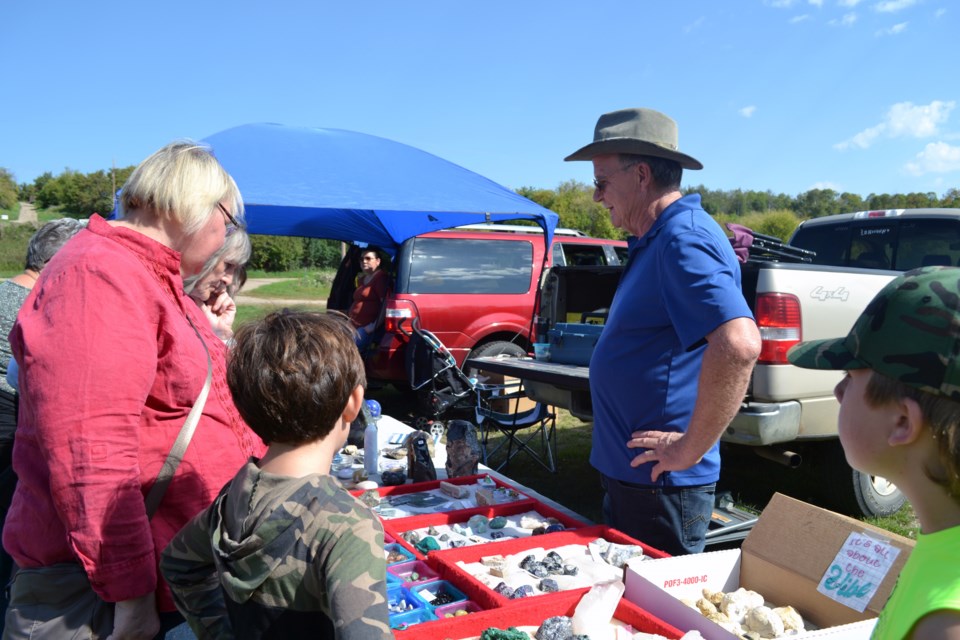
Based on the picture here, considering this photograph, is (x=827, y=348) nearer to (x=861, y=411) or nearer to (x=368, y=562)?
(x=861, y=411)

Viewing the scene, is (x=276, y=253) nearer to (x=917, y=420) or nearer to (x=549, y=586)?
(x=549, y=586)

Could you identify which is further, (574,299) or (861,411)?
(574,299)

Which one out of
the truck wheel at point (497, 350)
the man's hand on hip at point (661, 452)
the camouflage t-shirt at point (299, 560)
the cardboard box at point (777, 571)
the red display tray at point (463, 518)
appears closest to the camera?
the camouflage t-shirt at point (299, 560)

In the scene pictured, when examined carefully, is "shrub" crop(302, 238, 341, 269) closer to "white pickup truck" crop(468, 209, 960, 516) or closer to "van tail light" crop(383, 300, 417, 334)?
"van tail light" crop(383, 300, 417, 334)

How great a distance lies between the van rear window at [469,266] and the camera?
7.24 m

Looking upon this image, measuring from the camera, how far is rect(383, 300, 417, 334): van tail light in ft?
22.9

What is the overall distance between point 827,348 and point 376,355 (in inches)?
239

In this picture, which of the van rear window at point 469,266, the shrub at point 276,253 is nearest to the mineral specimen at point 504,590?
the van rear window at point 469,266

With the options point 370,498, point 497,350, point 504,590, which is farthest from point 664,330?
point 497,350

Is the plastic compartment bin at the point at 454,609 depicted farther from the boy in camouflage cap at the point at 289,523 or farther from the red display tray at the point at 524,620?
the boy in camouflage cap at the point at 289,523

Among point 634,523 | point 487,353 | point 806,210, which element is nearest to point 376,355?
point 487,353

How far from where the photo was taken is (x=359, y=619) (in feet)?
3.77

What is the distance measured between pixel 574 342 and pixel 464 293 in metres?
3.12

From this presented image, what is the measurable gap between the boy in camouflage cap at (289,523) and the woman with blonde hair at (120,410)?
0.50ft
